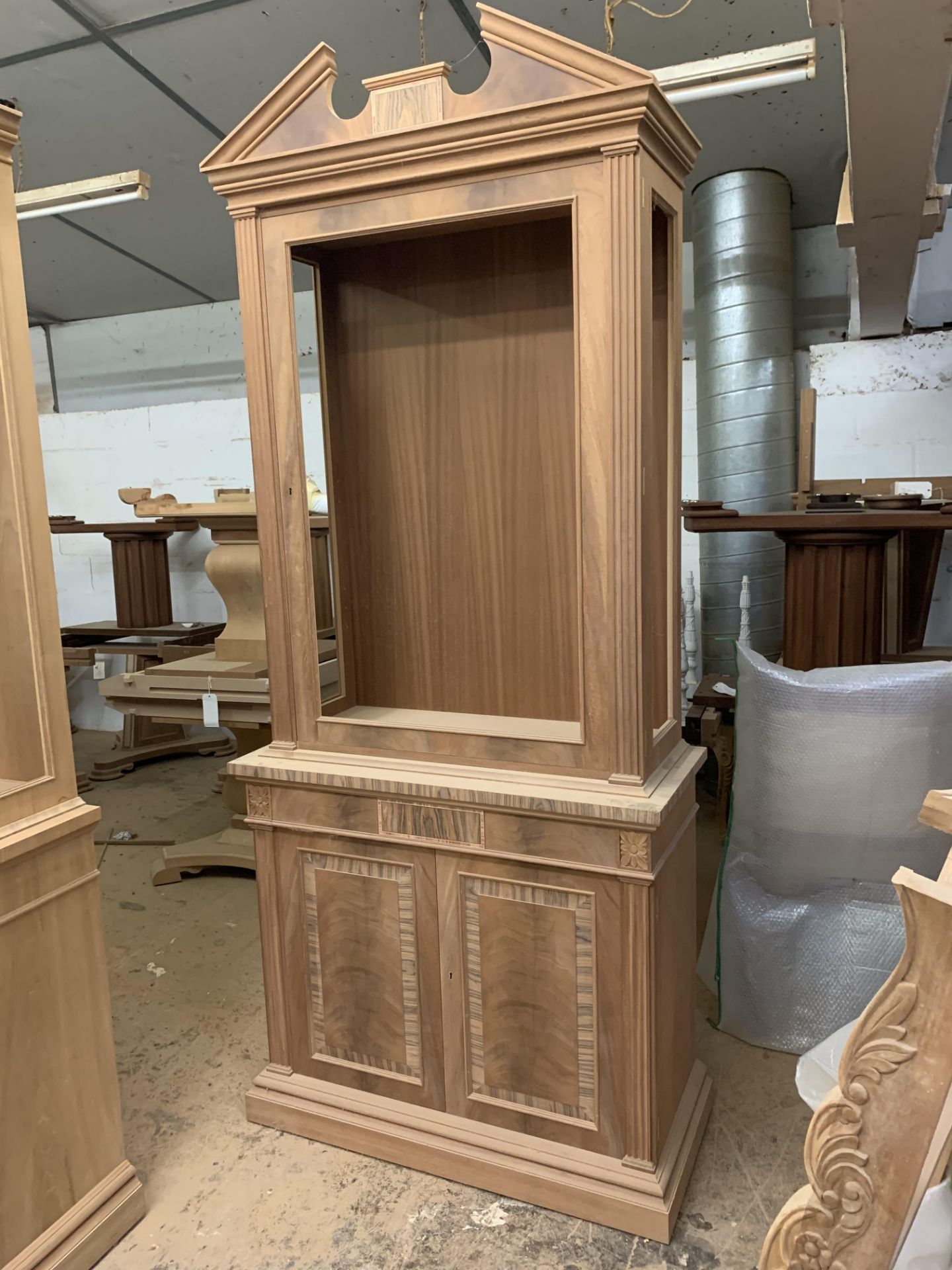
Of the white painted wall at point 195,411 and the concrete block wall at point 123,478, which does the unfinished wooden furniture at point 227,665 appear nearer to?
the white painted wall at point 195,411

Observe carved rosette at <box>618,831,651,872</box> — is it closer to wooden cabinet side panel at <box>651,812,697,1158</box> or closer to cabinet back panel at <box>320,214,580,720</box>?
wooden cabinet side panel at <box>651,812,697,1158</box>

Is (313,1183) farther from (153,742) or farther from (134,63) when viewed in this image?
(153,742)

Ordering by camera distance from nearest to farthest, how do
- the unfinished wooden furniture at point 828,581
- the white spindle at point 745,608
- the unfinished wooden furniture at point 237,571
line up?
the unfinished wooden furniture at point 828,581
the unfinished wooden furniture at point 237,571
the white spindle at point 745,608

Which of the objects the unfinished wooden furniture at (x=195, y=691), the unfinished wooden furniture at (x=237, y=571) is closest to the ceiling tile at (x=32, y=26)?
the unfinished wooden furniture at (x=237, y=571)

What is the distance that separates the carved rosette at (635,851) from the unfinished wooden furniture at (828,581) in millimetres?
1342

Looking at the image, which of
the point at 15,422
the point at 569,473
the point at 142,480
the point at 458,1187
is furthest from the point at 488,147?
the point at 142,480

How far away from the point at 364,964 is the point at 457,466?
1.03m

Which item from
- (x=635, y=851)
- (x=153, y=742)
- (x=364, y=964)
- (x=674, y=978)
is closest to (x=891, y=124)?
(x=635, y=851)

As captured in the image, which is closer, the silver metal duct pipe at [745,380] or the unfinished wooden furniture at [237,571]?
the unfinished wooden furniture at [237,571]

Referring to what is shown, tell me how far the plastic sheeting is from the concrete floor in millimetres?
176

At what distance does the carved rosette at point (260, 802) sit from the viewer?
1.81 meters

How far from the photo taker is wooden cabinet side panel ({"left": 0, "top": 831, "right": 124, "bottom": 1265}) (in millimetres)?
1438

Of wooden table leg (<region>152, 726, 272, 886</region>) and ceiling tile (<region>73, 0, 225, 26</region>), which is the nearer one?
ceiling tile (<region>73, 0, 225, 26</region>)

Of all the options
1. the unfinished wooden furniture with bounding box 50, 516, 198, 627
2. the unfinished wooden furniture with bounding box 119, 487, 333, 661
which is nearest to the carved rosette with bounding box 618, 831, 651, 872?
the unfinished wooden furniture with bounding box 119, 487, 333, 661
